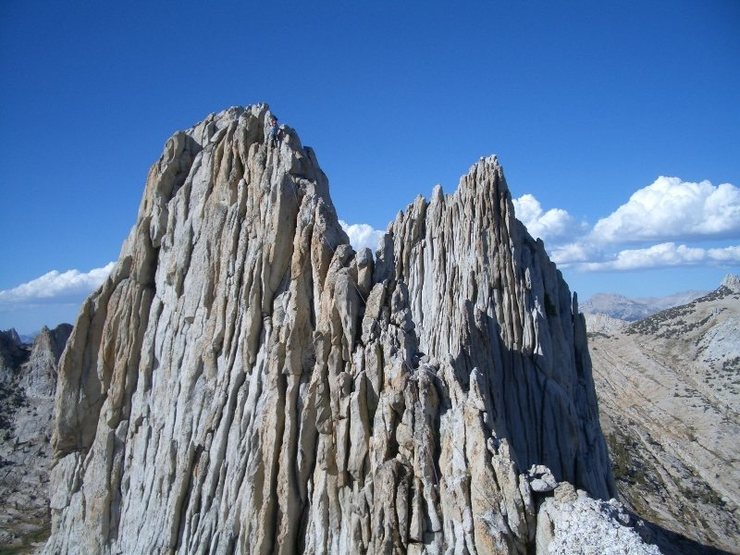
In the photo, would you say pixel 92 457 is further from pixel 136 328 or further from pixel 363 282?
pixel 363 282

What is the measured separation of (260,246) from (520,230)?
63.9ft

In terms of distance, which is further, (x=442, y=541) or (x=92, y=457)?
(x=92, y=457)

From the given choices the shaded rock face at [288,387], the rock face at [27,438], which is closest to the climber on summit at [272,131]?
the shaded rock face at [288,387]

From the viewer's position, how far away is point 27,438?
78.9 m

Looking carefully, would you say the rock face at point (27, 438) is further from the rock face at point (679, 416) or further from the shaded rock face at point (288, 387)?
the rock face at point (679, 416)

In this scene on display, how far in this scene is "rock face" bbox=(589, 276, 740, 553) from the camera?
222 feet

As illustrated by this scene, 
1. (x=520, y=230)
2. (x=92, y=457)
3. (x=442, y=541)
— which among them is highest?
(x=520, y=230)

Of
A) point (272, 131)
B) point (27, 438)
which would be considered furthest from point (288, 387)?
point (27, 438)

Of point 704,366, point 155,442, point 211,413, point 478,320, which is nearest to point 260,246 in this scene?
point 211,413

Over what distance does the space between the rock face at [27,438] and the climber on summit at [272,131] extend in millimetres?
45852

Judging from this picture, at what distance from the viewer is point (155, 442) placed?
28.8 meters

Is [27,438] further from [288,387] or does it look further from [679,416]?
[679,416]

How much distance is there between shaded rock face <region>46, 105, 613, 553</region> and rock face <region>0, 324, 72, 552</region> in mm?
33835

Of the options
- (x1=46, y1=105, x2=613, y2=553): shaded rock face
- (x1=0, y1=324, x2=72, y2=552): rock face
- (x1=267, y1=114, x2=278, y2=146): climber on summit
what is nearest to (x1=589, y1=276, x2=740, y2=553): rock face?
(x1=46, y1=105, x2=613, y2=553): shaded rock face
